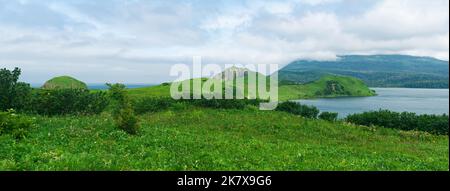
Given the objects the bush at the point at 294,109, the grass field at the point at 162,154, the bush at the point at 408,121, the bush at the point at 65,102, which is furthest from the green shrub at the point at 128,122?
the bush at the point at 294,109

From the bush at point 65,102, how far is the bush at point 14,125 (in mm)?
16276

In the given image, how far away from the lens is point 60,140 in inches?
888

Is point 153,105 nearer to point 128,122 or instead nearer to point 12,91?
point 12,91

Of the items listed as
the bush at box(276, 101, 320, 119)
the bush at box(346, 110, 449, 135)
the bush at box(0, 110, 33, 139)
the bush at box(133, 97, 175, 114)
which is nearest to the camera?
the bush at box(0, 110, 33, 139)

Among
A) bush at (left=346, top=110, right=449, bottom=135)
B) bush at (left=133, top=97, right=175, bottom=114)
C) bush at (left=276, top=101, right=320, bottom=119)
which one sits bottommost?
bush at (left=346, top=110, right=449, bottom=135)

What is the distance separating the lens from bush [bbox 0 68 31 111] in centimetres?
3919

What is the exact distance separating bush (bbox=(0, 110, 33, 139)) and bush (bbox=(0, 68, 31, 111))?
16.4 meters

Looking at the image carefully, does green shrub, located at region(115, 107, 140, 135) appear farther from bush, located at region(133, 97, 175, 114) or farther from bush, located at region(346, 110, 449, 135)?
bush, located at region(346, 110, 449, 135)

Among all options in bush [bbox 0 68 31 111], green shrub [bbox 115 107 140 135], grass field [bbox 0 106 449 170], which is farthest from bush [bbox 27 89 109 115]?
green shrub [bbox 115 107 140 135]

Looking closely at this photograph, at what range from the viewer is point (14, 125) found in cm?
2417

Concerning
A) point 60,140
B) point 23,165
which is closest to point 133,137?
point 60,140

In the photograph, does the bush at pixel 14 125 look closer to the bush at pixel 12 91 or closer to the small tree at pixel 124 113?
the small tree at pixel 124 113
